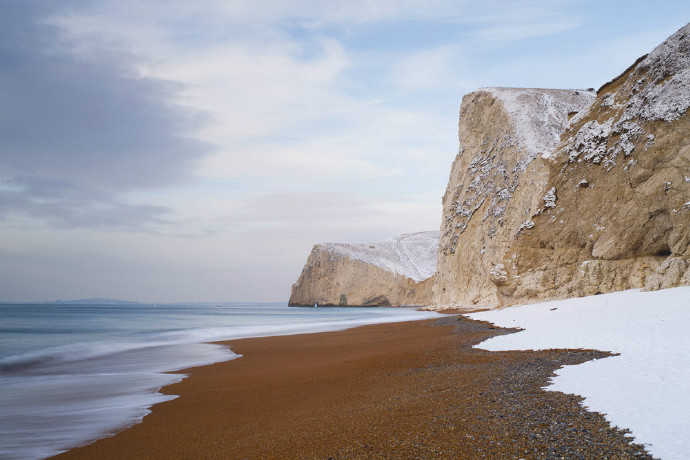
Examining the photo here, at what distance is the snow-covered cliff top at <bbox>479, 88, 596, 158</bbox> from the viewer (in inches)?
1406

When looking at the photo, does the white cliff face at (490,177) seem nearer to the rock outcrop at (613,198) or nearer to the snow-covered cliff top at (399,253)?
the rock outcrop at (613,198)

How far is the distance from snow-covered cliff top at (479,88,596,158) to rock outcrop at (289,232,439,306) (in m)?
54.3

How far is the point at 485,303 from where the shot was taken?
34.6 m

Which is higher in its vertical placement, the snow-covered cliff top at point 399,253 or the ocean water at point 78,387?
the snow-covered cliff top at point 399,253

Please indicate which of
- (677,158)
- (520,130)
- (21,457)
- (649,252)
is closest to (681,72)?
(677,158)

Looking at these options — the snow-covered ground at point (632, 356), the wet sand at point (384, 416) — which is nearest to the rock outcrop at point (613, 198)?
the snow-covered ground at point (632, 356)

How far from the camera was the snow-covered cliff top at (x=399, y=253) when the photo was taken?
9725 centimetres

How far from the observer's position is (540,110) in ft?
129

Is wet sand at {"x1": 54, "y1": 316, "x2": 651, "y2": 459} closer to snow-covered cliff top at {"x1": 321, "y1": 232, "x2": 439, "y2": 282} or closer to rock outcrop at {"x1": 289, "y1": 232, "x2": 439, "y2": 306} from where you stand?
rock outcrop at {"x1": 289, "y1": 232, "x2": 439, "y2": 306}

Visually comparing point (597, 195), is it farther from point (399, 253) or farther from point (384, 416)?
point (399, 253)

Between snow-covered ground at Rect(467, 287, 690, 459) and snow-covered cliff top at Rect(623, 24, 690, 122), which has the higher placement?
snow-covered cliff top at Rect(623, 24, 690, 122)

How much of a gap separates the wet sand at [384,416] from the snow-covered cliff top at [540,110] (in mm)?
28521

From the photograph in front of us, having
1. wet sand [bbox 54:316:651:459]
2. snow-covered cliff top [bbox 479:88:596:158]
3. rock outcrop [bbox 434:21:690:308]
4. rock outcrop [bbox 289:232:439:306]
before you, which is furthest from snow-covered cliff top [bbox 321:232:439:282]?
wet sand [bbox 54:316:651:459]

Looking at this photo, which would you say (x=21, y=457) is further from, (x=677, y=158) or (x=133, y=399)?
(x=677, y=158)
